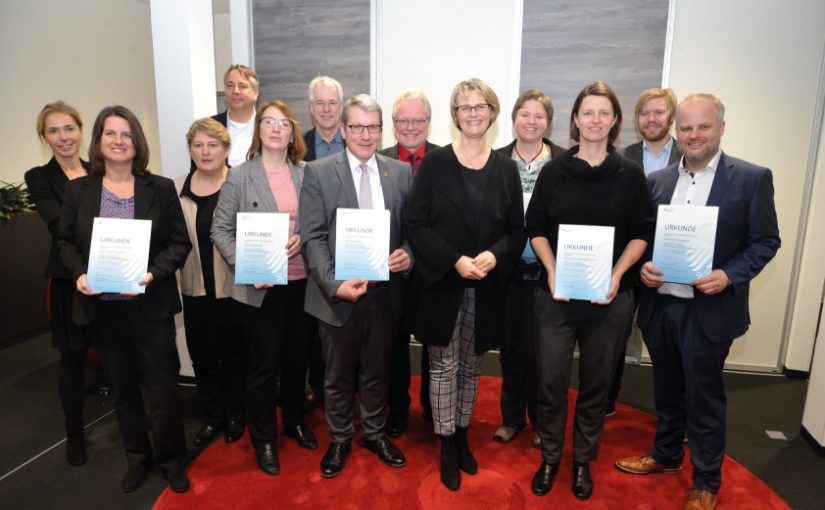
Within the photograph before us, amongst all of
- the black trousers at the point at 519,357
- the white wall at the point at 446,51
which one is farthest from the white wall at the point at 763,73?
the black trousers at the point at 519,357

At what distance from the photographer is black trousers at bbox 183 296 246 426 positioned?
2697 mm

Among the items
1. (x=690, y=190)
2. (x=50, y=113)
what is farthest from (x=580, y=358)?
(x=50, y=113)

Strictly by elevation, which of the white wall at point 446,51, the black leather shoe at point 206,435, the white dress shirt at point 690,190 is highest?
the white wall at point 446,51

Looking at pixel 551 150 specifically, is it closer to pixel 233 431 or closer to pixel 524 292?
pixel 524 292

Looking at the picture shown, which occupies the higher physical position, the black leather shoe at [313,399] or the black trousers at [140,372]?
the black trousers at [140,372]

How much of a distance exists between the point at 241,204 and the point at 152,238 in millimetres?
400

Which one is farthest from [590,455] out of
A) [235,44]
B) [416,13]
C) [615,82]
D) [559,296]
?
[235,44]

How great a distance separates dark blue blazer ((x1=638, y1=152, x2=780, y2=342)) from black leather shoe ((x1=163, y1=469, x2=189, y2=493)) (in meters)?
2.42

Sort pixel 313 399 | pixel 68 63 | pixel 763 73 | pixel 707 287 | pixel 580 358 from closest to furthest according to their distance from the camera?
pixel 707 287
pixel 580 358
pixel 313 399
pixel 763 73
pixel 68 63

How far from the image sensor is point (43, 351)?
425cm

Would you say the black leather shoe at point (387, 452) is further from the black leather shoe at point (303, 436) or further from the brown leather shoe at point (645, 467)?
the brown leather shoe at point (645, 467)

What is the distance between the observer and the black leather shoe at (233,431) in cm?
282

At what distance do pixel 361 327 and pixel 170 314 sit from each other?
2.81 ft

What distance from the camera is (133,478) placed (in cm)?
241
